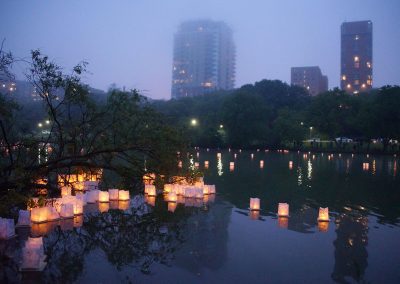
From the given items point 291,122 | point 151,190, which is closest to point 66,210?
point 151,190

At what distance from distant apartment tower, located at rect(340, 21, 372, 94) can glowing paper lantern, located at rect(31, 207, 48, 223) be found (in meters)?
149

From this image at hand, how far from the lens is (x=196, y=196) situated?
14.3 metres

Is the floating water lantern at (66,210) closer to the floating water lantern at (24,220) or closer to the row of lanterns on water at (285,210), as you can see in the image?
the floating water lantern at (24,220)

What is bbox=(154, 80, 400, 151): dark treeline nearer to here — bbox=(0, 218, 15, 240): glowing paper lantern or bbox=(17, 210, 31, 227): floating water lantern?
bbox=(17, 210, 31, 227): floating water lantern

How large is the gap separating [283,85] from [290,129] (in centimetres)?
2124

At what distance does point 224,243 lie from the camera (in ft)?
29.2

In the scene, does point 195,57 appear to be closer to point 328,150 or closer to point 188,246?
point 328,150

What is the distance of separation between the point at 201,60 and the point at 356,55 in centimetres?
6138

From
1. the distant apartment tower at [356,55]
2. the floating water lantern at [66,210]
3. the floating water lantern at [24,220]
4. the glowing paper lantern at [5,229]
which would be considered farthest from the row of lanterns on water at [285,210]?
the distant apartment tower at [356,55]

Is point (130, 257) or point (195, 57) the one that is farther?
point (195, 57)

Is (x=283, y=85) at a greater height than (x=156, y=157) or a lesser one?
greater

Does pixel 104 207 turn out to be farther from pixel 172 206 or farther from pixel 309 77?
pixel 309 77

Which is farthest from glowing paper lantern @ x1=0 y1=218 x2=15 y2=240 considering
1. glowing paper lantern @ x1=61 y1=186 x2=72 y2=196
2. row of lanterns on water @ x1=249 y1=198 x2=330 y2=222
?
row of lanterns on water @ x1=249 y1=198 x2=330 y2=222

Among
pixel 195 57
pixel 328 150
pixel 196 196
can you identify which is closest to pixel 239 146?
pixel 328 150
